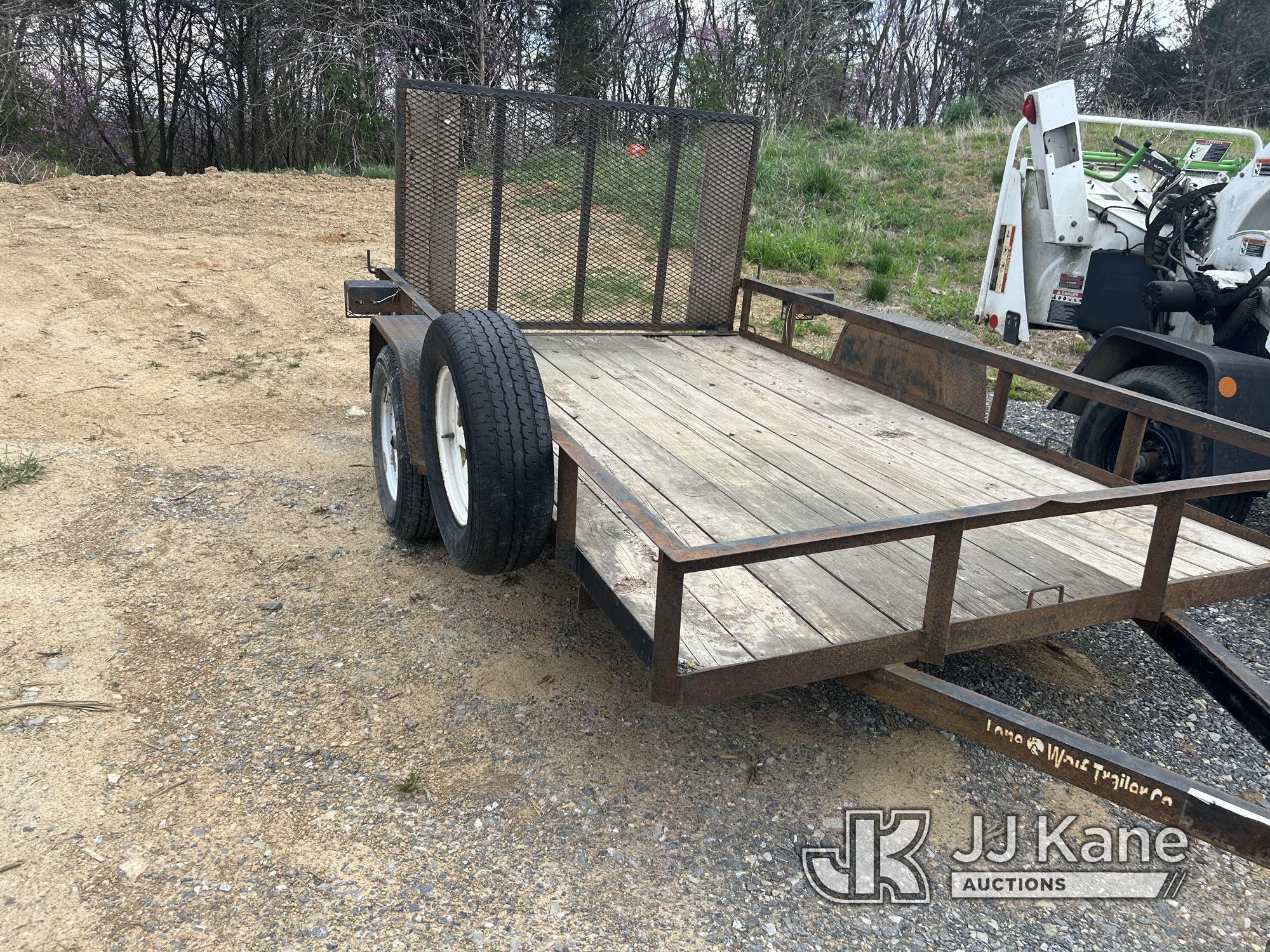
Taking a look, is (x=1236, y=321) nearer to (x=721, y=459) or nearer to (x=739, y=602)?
(x=721, y=459)

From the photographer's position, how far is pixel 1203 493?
264 centimetres

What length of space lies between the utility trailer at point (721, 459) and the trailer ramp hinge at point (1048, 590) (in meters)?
0.01

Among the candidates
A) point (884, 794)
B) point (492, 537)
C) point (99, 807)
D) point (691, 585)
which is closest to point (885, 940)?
point (884, 794)

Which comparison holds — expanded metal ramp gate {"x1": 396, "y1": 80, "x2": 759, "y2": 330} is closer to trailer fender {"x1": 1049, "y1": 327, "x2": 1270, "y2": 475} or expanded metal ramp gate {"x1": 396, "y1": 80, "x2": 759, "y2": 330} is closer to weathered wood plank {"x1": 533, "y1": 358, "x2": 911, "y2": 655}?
weathered wood plank {"x1": 533, "y1": 358, "x2": 911, "y2": 655}

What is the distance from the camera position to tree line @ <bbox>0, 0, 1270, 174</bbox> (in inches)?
673

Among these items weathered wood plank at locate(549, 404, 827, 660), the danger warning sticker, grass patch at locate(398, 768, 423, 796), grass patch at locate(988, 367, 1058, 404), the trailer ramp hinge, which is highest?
the danger warning sticker

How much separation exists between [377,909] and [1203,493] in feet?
7.55

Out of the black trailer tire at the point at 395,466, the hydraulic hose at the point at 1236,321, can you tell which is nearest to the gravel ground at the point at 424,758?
the black trailer tire at the point at 395,466

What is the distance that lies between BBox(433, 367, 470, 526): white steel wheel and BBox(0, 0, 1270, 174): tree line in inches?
568

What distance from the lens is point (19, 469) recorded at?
530 cm

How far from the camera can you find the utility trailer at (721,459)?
2.45m

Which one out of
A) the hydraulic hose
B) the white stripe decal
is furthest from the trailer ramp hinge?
→ the hydraulic hose

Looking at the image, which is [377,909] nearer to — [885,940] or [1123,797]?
[885,940]

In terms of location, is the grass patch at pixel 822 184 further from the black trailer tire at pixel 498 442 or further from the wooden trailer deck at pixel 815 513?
the black trailer tire at pixel 498 442
